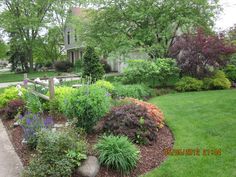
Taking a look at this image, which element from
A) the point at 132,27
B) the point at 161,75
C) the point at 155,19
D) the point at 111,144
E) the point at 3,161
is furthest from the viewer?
the point at 132,27

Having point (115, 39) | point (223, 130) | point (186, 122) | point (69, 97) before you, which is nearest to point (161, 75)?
point (115, 39)

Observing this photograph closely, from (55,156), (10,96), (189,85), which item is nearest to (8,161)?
(55,156)

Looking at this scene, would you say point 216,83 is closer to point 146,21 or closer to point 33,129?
point 146,21

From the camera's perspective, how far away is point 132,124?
15.3ft

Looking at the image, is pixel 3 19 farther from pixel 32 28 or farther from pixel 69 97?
pixel 69 97

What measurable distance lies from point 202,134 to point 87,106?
250cm

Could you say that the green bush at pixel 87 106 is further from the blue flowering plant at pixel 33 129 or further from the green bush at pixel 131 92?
the green bush at pixel 131 92

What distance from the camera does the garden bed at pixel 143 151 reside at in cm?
366

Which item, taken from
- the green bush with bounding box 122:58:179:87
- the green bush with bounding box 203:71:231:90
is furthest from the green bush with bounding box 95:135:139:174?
the green bush with bounding box 203:71:231:90

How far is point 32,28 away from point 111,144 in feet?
82.8

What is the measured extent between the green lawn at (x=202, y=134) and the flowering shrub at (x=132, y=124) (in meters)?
0.57

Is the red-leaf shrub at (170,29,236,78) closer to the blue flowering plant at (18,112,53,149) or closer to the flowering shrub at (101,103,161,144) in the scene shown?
the flowering shrub at (101,103,161,144)

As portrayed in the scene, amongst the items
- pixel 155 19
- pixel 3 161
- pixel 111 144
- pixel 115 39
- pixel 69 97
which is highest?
pixel 155 19

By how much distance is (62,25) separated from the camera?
30.9m
